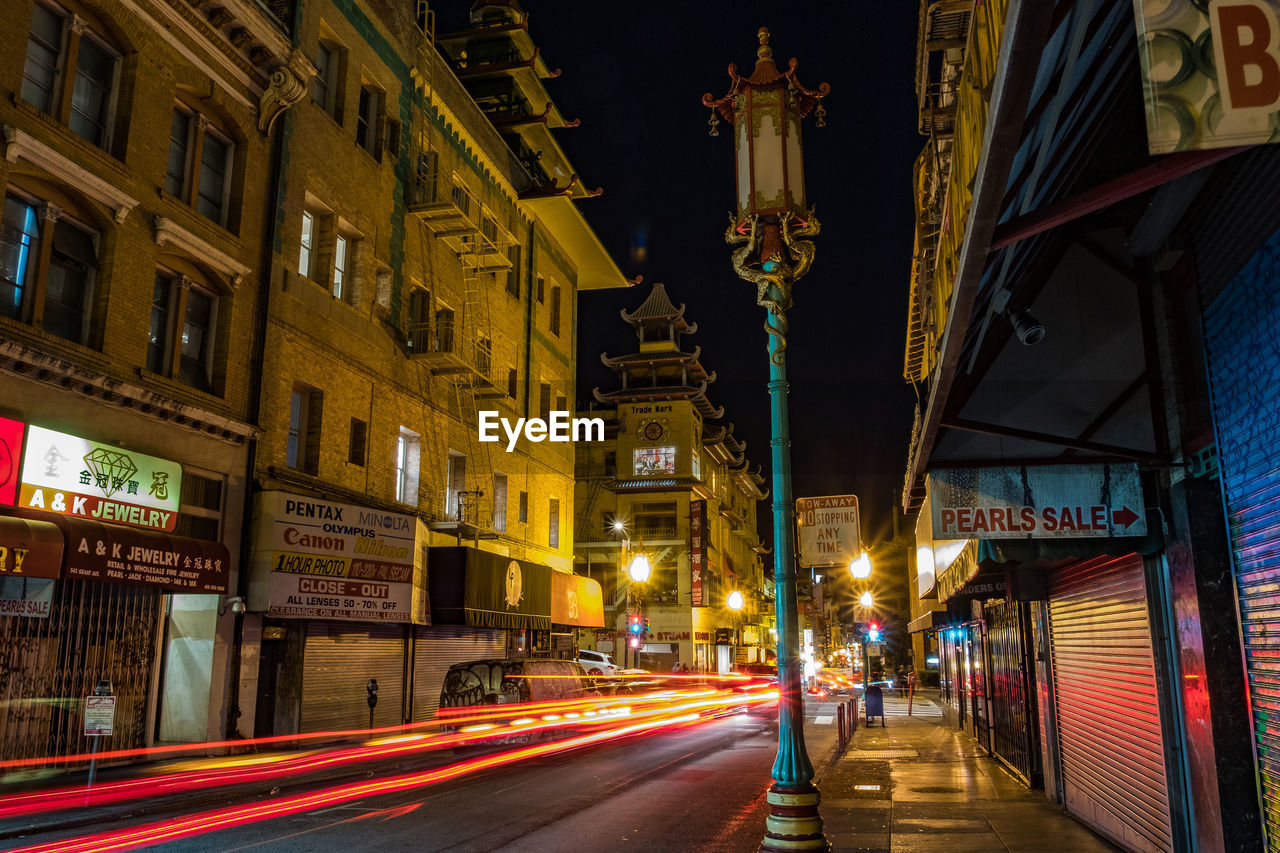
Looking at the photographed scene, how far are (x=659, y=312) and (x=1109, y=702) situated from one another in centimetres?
6715

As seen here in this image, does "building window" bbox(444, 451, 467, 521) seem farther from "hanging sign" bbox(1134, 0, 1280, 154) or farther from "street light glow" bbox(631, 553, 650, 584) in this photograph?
"hanging sign" bbox(1134, 0, 1280, 154)

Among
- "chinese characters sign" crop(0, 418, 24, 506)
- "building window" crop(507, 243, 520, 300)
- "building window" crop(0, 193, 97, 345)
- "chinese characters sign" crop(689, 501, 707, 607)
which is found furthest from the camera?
"chinese characters sign" crop(689, 501, 707, 607)

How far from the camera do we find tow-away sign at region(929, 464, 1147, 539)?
8203 millimetres

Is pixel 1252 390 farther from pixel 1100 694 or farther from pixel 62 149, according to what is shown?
pixel 62 149

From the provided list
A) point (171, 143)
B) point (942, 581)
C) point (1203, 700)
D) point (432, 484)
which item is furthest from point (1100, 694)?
point (432, 484)

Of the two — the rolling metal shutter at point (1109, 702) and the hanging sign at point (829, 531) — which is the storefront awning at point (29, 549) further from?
the rolling metal shutter at point (1109, 702)

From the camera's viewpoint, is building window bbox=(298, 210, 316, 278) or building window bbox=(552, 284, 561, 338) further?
building window bbox=(552, 284, 561, 338)

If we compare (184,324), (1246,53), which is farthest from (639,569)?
(1246,53)

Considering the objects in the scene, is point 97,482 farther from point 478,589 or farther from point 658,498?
point 658,498

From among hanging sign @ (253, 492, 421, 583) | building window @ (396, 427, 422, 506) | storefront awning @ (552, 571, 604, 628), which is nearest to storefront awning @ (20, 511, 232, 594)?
hanging sign @ (253, 492, 421, 583)

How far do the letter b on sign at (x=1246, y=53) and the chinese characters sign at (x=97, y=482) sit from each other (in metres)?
16.5

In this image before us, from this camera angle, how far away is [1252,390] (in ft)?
20.8

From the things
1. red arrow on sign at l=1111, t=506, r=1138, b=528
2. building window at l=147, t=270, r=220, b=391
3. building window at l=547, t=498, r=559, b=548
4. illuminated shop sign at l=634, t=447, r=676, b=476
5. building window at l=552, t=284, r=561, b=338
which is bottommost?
red arrow on sign at l=1111, t=506, r=1138, b=528

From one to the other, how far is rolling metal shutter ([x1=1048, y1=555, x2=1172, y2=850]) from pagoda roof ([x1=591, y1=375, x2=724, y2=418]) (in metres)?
58.7
